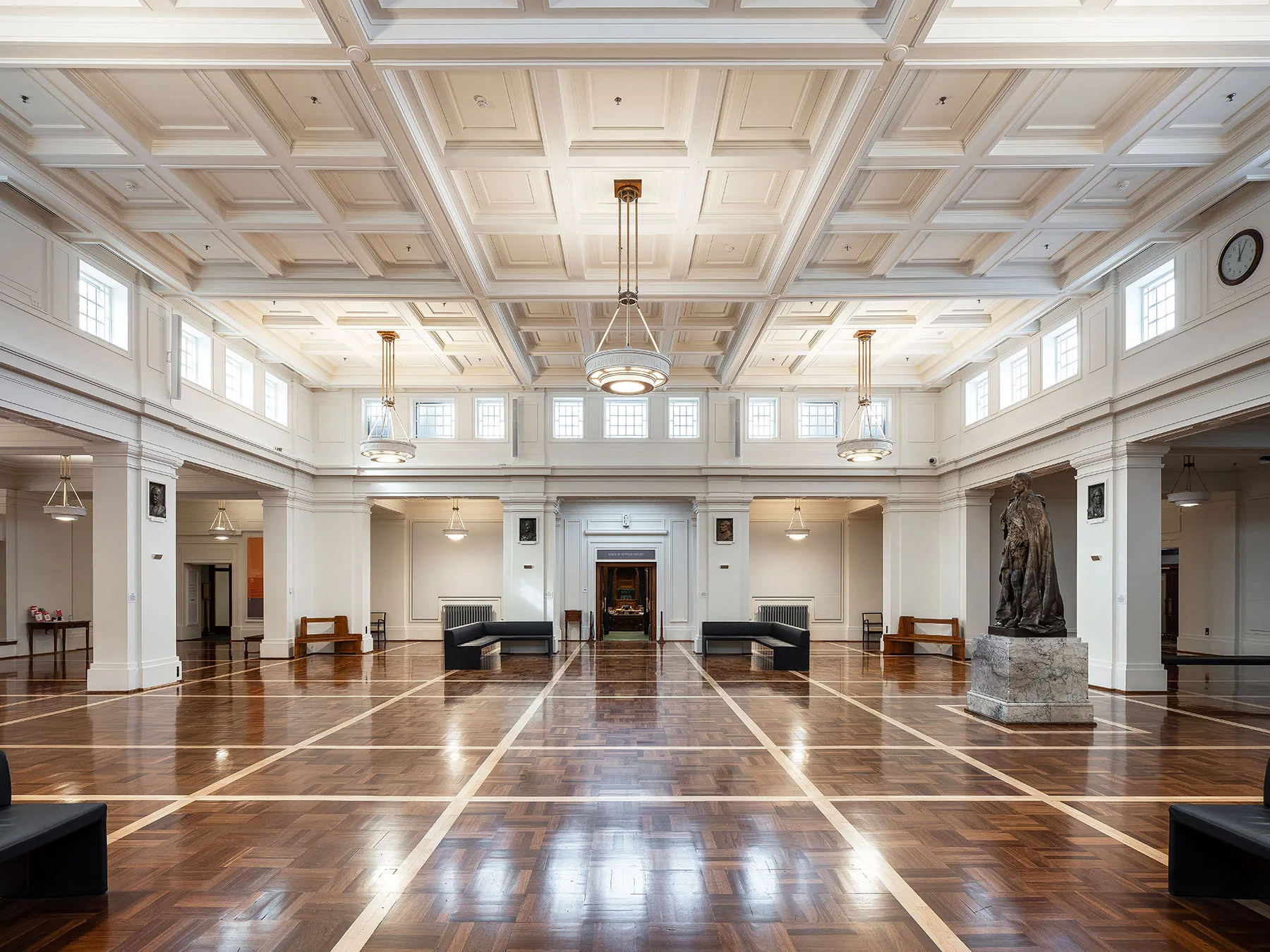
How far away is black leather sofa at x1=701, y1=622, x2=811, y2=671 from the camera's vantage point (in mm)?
13836

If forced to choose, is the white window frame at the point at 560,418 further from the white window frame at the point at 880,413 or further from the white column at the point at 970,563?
the white column at the point at 970,563

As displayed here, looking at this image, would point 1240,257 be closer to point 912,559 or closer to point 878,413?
point 878,413

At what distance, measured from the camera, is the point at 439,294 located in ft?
37.9

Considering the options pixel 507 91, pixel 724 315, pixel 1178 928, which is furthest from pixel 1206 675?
pixel 507 91

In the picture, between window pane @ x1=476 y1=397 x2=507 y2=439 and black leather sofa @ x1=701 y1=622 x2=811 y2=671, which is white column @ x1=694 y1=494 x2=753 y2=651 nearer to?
black leather sofa @ x1=701 y1=622 x2=811 y2=671

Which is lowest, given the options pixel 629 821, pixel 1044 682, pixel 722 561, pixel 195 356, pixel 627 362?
pixel 629 821

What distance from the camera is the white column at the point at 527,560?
17.4 m

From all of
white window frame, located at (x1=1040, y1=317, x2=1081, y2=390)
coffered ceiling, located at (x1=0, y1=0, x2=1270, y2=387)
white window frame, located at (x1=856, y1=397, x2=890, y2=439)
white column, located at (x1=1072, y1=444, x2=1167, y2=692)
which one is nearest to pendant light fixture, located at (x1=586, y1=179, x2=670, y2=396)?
coffered ceiling, located at (x1=0, y1=0, x2=1270, y2=387)

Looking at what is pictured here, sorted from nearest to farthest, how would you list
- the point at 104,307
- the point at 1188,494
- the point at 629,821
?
the point at 629,821
the point at 104,307
the point at 1188,494

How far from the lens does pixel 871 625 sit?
66.4ft

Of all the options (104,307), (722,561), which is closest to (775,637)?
(722,561)

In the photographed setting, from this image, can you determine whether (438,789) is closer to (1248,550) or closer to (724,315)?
(724,315)

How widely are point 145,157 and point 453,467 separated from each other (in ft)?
34.2

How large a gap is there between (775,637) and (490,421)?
8.16 m
